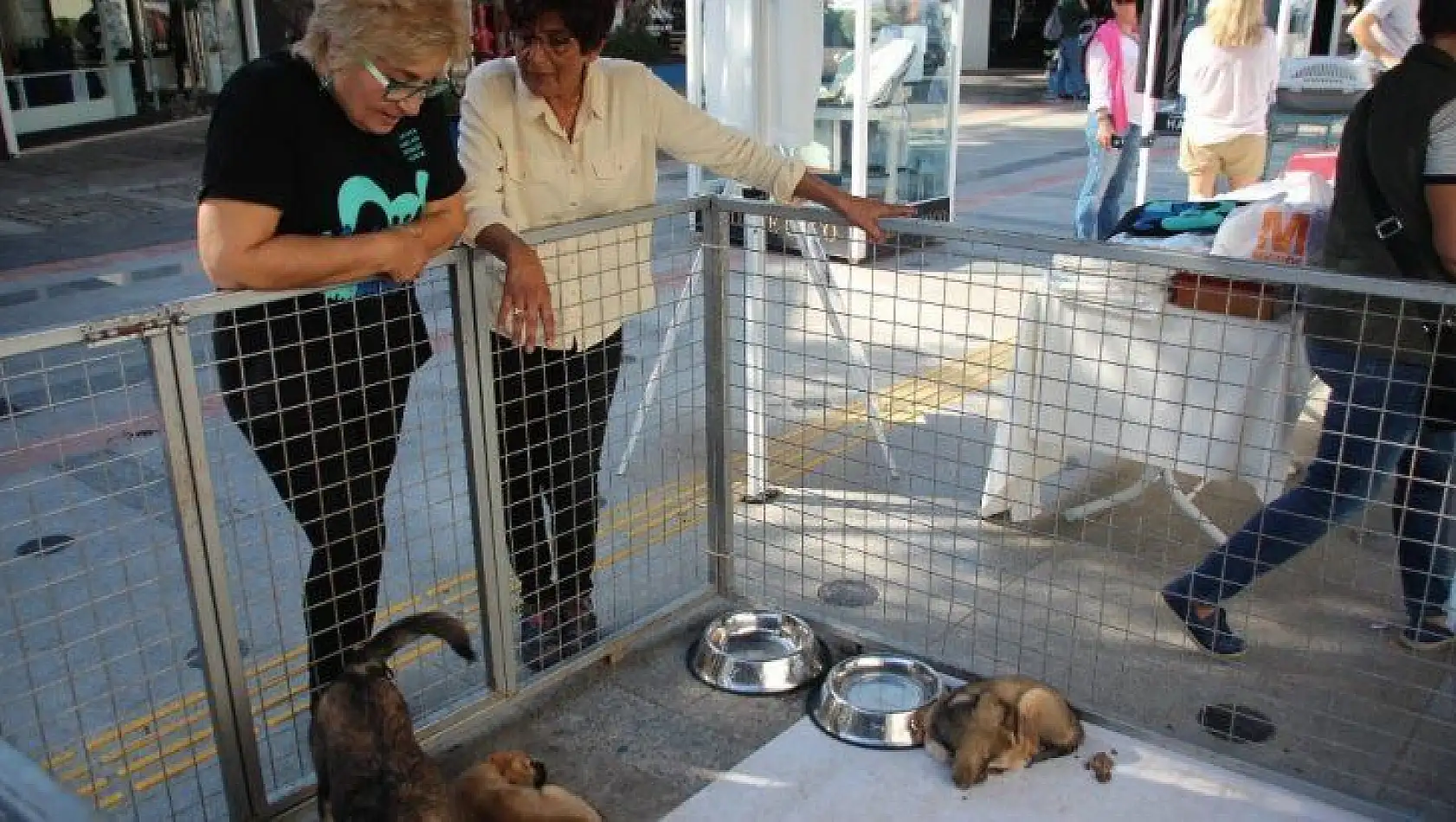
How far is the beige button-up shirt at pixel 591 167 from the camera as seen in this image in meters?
3.24

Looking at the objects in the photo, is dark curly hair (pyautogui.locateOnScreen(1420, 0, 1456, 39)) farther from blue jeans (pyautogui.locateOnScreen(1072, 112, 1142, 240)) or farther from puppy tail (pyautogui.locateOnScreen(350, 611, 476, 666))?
blue jeans (pyautogui.locateOnScreen(1072, 112, 1142, 240))

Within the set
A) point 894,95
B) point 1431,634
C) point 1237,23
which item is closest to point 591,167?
point 1431,634

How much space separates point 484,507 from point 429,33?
4.14 ft

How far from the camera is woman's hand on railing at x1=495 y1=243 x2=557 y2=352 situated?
2924 millimetres

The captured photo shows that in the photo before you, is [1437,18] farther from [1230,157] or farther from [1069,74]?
[1069,74]

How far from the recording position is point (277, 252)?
103 inches

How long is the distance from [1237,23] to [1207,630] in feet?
15.5

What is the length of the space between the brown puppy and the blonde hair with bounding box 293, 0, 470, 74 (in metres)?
1.67

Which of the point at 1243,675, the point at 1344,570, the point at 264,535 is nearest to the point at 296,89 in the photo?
the point at 264,535

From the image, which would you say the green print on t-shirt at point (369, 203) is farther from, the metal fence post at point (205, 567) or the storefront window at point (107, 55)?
the storefront window at point (107, 55)

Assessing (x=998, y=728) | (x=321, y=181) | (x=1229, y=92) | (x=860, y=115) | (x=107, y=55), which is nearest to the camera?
(x=321, y=181)

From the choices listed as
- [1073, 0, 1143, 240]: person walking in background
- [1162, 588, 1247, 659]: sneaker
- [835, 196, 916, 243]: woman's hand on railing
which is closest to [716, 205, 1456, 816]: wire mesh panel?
[1162, 588, 1247, 659]: sneaker

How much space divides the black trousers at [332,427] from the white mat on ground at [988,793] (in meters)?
0.99

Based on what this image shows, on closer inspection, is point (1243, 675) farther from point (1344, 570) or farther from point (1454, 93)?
point (1454, 93)
